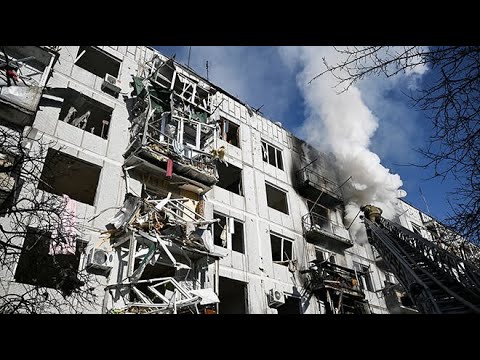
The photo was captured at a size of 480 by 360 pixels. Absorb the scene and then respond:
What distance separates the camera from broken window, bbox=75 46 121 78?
675 inches

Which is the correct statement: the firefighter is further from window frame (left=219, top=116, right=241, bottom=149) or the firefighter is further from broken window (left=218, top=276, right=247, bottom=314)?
broken window (left=218, top=276, right=247, bottom=314)

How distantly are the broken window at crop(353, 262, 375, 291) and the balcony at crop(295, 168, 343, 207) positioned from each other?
4.56m

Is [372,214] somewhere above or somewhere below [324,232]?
above

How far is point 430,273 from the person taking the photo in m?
12.7

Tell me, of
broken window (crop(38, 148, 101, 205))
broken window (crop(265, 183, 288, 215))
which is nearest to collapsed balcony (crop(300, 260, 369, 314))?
broken window (crop(265, 183, 288, 215))

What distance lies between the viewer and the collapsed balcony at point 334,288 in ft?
58.1

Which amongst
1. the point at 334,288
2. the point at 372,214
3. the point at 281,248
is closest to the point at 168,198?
the point at 281,248

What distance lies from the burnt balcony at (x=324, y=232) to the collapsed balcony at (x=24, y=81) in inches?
604

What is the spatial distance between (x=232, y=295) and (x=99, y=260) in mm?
7562

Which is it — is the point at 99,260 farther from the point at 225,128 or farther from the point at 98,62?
the point at 225,128

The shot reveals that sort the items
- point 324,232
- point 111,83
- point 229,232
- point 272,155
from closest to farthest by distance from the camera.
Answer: point 111,83, point 229,232, point 324,232, point 272,155

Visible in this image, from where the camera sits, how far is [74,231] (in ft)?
38.0
